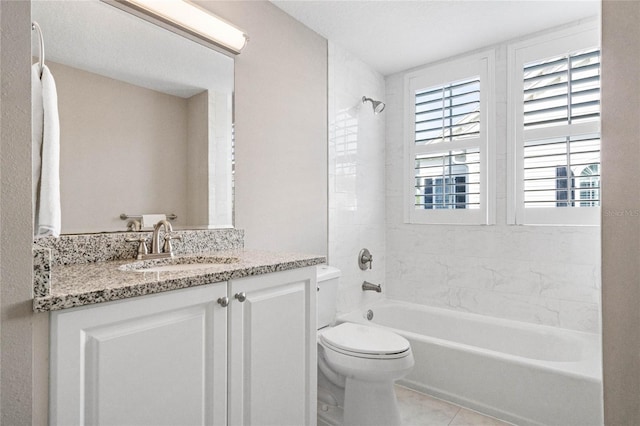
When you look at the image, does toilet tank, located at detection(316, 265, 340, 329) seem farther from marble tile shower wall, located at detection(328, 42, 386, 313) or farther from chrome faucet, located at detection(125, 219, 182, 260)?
chrome faucet, located at detection(125, 219, 182, 260)

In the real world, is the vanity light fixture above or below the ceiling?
below

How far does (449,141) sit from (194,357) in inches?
99.6

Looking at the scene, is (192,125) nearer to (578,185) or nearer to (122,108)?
(122,108)

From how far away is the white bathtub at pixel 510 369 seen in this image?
5.83 feet

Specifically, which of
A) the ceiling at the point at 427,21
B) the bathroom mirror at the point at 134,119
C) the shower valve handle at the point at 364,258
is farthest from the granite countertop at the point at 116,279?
the ceiling at the point at 427,21

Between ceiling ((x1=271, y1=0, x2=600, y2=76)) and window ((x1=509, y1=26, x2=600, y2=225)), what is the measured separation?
19cm

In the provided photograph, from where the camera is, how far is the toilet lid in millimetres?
1701

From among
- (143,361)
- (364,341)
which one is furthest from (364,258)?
(143,361)

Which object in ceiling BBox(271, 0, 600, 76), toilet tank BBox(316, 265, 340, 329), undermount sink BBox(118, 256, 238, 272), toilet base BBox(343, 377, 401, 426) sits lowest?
toilet base BBox(343, 377, 401, 426)

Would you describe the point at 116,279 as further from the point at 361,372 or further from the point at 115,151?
the point at 361,372

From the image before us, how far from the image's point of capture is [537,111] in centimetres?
247

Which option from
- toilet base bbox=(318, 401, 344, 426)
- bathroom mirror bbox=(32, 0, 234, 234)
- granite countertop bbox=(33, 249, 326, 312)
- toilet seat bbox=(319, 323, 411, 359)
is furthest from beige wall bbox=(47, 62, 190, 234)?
toilet base bbox=(318, 401, 344, 426)

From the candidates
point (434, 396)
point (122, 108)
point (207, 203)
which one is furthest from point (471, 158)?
point (122, 108)

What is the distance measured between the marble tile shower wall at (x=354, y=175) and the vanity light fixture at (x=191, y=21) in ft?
3.05
